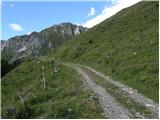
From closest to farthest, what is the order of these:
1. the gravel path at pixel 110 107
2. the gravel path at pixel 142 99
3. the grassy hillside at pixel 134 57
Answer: the gravel path at pixel 110 107
the gravel path at pixel 142 99
the grassy hillside at pixel 134 57

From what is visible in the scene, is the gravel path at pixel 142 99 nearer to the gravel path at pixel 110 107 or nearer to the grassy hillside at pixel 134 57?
the grassy hillside at pixel 134 57

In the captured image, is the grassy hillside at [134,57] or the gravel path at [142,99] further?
the grassy hillside at [134,57]

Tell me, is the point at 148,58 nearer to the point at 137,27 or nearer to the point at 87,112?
the point at 87,112

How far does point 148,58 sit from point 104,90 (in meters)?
19.4

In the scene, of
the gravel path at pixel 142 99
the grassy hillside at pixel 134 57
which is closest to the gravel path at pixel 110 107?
the gravel path at pixel 142 99

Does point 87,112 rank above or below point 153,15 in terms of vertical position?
below

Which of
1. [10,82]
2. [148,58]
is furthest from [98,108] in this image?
[10,82]

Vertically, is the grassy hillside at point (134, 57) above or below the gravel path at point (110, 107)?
above

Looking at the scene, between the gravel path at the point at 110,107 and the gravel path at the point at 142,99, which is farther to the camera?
the gravel path at the point at 142,99

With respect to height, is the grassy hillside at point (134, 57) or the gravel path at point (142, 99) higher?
the grassy hillside at point (134, 57)

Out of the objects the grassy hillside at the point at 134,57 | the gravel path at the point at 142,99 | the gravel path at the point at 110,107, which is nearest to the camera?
the gravel path at the point at 110,107

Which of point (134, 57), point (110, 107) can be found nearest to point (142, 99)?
point (110, 107)

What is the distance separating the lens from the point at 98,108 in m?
23.0

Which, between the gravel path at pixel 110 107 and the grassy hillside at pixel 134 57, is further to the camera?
the grassy hillside at pixel 134 57
